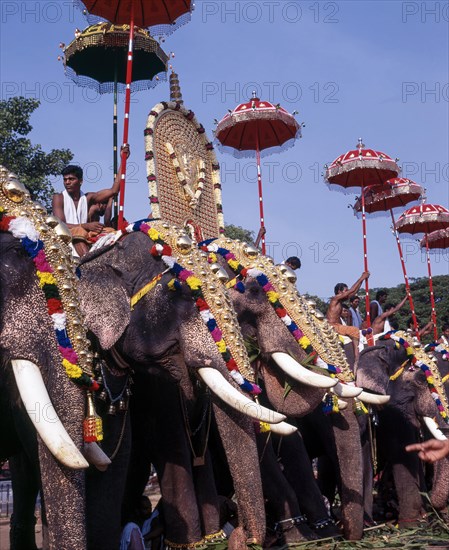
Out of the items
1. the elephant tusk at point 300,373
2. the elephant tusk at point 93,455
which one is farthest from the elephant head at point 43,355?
the elephant tusk at point 300,373

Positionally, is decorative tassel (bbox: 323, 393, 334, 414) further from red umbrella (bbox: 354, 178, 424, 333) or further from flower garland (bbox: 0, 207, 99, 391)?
red umbrella (bbox: 354, 178, 424, 333)

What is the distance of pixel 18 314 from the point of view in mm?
3621

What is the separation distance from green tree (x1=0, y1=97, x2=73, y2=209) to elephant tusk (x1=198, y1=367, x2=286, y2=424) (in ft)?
36.7

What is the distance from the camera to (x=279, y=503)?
6.46m

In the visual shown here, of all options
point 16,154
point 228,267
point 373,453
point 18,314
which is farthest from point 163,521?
point 16,154

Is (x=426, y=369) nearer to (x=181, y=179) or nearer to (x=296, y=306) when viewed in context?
(x=296, y=306)

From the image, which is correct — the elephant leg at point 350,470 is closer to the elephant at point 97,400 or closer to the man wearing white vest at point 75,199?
the elephant at point 97,400

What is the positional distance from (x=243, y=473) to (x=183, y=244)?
1538 mm

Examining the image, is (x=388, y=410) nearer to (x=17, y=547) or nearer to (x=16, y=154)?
(x=17, y=547)

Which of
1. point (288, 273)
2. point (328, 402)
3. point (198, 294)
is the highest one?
point (288, 273)

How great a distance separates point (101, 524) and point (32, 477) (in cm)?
164

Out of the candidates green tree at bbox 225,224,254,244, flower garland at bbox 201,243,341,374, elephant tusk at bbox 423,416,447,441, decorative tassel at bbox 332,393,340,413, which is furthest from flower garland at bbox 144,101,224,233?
green tree at bbox 225,224,254,244

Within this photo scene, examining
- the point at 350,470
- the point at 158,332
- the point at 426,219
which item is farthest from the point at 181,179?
the point at 426,219

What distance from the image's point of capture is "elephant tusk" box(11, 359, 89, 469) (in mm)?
3291
